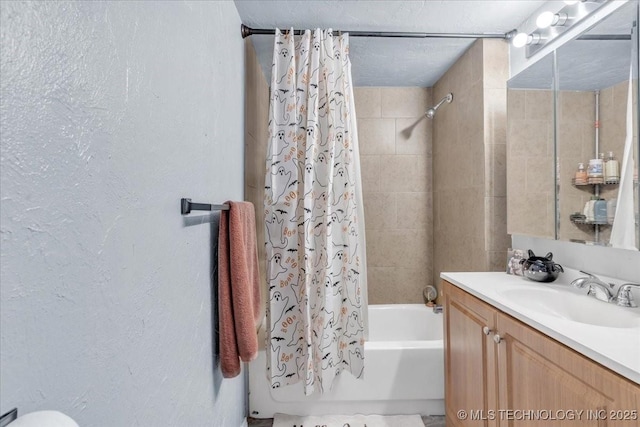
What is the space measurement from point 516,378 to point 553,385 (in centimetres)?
19

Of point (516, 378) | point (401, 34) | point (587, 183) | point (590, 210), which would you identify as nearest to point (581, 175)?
point (587, 183)

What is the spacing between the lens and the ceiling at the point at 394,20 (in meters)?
1.65

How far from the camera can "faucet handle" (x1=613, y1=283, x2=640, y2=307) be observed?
3.63ft

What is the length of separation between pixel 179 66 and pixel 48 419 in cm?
89

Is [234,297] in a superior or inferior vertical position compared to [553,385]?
superior

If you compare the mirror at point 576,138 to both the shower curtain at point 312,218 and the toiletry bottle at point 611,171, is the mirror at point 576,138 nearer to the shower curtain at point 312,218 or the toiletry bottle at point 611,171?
the toiletry bottle at point 611,171

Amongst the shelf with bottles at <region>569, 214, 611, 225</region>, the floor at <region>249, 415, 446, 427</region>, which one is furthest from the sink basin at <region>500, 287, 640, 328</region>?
the floor at <region>249, 415, 446, 427</region>

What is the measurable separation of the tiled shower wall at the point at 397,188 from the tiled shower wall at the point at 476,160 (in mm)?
281

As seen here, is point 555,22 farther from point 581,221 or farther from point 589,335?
point 589,335

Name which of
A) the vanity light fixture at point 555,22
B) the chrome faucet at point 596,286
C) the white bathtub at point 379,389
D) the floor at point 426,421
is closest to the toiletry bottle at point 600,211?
the chrome faucet at point 596,286

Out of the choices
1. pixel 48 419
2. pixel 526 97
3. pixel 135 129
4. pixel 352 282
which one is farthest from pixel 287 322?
pixel 526 97

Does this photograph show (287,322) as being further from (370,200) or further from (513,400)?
(370,200)

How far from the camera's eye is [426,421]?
1830 mm

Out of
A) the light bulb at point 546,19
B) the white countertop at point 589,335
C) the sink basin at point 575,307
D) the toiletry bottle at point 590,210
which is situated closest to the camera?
the white countertop at point 589,335
